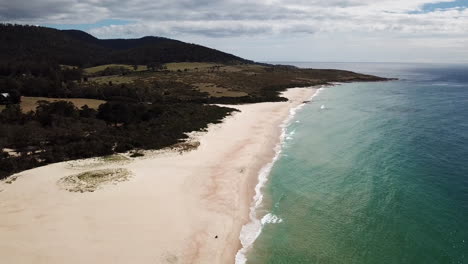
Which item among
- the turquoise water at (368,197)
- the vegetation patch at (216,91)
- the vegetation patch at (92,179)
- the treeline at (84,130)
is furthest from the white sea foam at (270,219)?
the vegetation patch at (216,91)

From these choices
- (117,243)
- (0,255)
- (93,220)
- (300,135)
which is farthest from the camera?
(300,135)

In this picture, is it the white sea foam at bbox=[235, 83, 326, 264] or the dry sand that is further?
the white sea foam at bbox=[235, 83, 326, 264]

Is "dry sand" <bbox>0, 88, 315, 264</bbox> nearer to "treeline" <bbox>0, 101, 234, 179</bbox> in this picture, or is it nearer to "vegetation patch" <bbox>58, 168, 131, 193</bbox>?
"vegetation patch" <bbox>58, 168, 131, 193</bbox>

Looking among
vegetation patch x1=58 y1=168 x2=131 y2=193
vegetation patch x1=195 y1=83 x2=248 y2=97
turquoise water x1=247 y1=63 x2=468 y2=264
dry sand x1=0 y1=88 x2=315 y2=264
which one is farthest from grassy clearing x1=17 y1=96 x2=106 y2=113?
turquoise water x1=247 y1=63 x2=468 y2=264

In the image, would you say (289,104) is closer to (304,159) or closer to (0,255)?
(304,159)

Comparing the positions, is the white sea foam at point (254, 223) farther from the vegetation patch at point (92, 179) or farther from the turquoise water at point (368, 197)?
the vegetation patch at point (92, 179)

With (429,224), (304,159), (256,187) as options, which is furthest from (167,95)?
(429,224)
